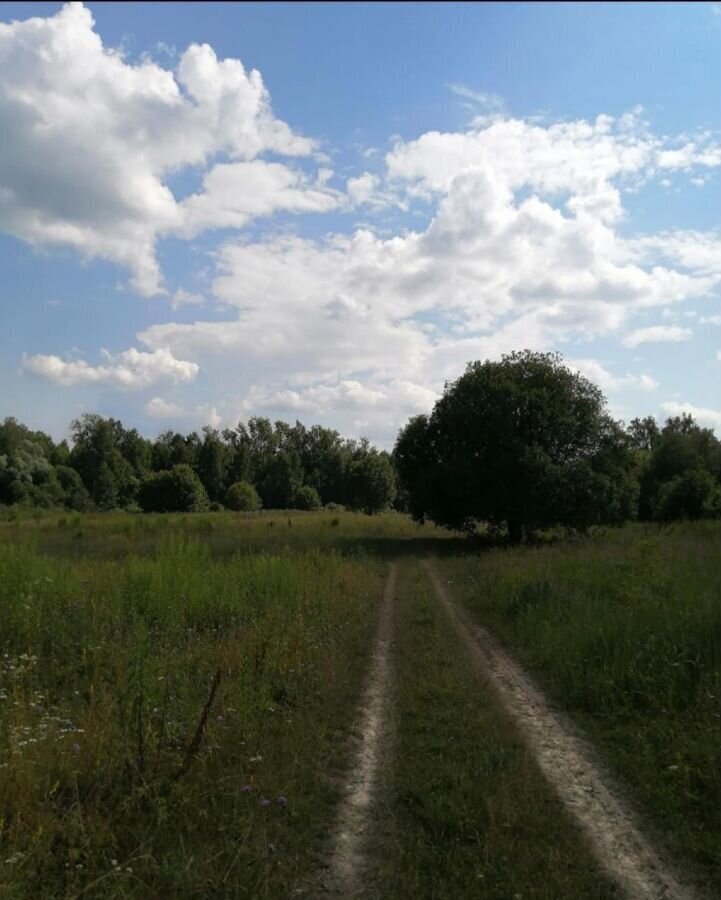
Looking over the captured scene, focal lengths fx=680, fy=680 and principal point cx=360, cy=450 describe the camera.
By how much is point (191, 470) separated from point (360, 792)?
251ft

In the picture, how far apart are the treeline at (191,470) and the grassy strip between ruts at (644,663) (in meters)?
64.7

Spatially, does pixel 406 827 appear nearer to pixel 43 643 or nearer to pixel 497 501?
pixel 43 643

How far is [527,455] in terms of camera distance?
30.0m

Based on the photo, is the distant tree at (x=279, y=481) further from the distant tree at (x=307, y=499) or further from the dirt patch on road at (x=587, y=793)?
the dirt patch on road at (x=587, y=793)

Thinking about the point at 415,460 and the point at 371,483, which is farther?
the point at 371,483

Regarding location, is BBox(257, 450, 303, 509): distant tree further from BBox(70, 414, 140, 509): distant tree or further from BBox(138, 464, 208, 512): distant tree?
BBox(138, 464, 208, 512): distant tree

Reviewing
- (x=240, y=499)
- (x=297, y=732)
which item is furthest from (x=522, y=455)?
(x=240, y=499)

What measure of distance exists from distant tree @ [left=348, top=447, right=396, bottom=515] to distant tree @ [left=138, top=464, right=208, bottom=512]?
20.3 meters

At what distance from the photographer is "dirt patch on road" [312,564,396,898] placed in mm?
4215

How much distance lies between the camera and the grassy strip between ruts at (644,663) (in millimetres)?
5277

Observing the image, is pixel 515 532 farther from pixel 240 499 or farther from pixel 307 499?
pixel 307 499

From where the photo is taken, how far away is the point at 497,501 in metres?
31.3

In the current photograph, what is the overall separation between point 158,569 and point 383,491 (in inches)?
2900

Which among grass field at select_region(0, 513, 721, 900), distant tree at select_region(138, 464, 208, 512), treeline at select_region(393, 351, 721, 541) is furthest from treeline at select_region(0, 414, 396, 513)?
grass field at select_region(0, 513, 721, 900)
